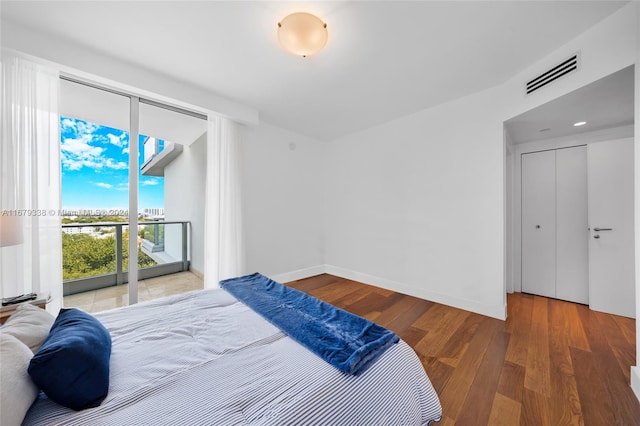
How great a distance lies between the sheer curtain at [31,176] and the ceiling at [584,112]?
4.69 m

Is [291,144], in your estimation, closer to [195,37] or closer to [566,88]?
[195,37]

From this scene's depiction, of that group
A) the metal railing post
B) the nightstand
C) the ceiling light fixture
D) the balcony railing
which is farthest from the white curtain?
the ceiling light fixture

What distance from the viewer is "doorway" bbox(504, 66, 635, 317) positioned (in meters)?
2.19

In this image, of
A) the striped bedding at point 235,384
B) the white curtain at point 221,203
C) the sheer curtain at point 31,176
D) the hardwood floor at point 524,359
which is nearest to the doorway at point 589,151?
the hardwood floor at point 524,359

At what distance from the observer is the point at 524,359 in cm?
190

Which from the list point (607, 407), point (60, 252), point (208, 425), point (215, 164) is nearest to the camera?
point (208, 425)

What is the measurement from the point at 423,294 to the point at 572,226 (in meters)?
2.22

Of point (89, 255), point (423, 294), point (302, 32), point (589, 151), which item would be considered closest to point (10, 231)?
point (89, 255)

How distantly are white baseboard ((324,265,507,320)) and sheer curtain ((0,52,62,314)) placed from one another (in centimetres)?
368

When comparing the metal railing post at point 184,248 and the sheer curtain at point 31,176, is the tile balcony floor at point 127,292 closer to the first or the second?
the metal railing post at point 184,248

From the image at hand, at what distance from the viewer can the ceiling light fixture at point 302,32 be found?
5.31ft

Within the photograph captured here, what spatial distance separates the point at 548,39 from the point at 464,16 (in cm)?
89

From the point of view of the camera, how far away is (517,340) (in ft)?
7.14

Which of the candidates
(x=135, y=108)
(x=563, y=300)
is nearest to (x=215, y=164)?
(x=135, y=108)
